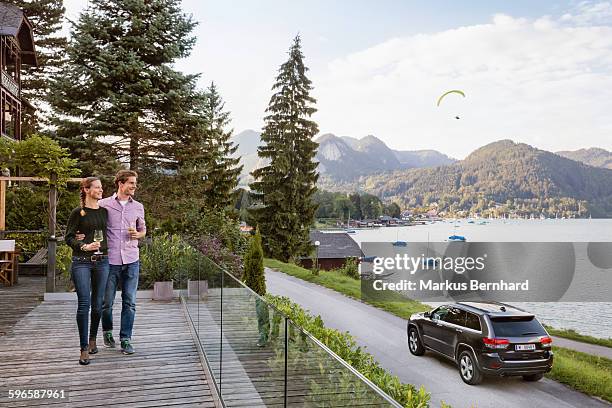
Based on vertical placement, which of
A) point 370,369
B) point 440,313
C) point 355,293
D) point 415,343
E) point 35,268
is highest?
point 35,268

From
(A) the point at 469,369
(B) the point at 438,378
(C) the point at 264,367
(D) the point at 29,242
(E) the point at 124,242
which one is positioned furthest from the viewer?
(D) the point at 29,242

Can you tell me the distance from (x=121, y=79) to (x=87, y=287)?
13737mm

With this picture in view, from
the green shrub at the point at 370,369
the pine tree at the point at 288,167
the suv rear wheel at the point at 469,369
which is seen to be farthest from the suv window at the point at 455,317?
the pine tree at the point at 288,167

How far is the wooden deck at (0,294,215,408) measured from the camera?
4934 millimetres

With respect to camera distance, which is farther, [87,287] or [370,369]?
[370,369]

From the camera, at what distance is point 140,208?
6.32m

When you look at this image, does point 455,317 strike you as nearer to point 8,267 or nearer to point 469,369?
point 469,369

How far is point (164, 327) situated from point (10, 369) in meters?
2.42

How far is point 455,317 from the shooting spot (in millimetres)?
11438

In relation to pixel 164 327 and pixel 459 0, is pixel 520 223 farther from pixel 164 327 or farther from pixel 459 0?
pixel 164 327

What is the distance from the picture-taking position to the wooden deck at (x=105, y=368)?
4.93m

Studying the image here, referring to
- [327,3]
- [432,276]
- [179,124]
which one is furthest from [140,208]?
[432,276]

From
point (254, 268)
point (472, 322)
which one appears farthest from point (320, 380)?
point (254, 268)

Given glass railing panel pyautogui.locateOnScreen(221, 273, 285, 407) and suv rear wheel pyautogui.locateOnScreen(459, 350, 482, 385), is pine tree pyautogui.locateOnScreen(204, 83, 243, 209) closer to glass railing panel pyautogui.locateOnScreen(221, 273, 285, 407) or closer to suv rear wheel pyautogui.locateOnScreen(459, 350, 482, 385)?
suv rear wheel pyautogui.locateOnScreen(459, 350, 482, 385)
